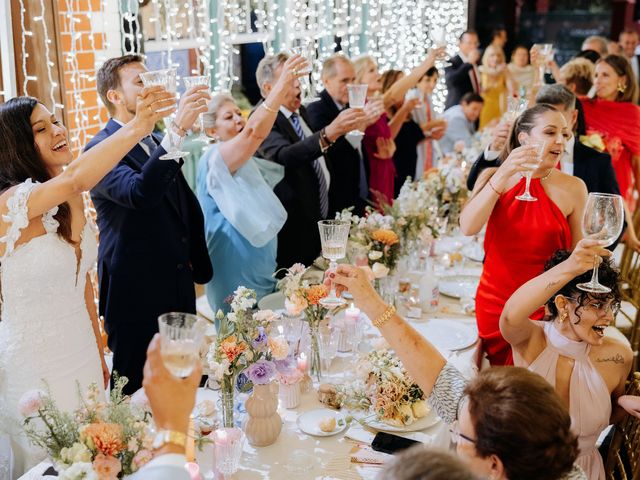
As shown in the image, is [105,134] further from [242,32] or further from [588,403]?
[242,32]

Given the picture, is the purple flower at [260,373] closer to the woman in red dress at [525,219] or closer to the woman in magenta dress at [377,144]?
the woman in red dress at [525,219]

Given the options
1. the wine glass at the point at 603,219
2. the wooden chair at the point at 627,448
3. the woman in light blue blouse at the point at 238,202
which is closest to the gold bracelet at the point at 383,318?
the wine glass at the point at 603,219

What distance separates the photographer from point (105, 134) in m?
2.45

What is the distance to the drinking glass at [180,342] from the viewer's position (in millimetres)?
1170

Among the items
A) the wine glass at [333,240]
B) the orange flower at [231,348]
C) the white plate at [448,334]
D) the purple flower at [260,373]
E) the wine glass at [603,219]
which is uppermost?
the wine glass at [603,219]

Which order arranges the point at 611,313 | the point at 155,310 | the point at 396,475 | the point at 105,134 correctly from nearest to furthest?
1. the point at 396,475
2. the point at 611,313
3. the point at 105,134
4. the point at 155,310

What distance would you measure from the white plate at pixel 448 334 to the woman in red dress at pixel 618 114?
2.05 metres

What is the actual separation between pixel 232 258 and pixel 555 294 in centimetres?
141

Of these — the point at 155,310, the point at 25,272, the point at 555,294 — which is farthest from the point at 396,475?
the point at 155,310

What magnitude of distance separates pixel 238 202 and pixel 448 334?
0.98 metres

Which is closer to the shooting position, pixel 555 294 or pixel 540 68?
pixel 555 294

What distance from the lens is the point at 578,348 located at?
1.98m

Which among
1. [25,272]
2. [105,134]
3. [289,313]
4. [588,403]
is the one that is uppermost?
[105,134]

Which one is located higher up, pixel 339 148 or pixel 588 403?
pixel 339 148
